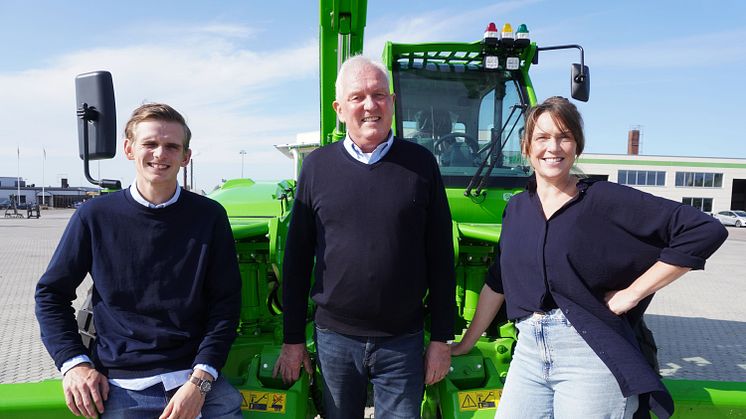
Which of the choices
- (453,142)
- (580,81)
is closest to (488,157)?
(453,142)

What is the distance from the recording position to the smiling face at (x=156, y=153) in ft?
6.92

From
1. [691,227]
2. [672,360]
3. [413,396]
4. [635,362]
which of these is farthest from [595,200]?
[672,360]

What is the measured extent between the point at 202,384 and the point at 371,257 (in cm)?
79

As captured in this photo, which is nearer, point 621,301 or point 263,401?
point 621,301

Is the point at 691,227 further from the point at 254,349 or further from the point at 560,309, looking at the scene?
the point at 254,349

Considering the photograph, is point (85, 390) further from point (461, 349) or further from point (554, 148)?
point (554, 148)

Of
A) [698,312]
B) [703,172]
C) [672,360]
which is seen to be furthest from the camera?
[703,172]

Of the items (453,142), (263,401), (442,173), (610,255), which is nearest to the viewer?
(610,255)

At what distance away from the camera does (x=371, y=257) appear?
83.4 inches

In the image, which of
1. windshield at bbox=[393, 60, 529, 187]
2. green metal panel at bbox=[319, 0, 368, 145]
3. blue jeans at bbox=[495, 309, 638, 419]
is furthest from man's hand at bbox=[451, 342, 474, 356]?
green metal panel at bbox=[319, 0, 368, 145]

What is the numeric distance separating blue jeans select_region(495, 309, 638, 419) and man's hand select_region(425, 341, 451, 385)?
→ 0.28 m

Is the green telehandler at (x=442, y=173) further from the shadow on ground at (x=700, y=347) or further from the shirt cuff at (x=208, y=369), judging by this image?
the shadow on ground at (x=700, y=347)

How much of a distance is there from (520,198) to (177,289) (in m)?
1.42

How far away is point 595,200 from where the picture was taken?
6.45ft
